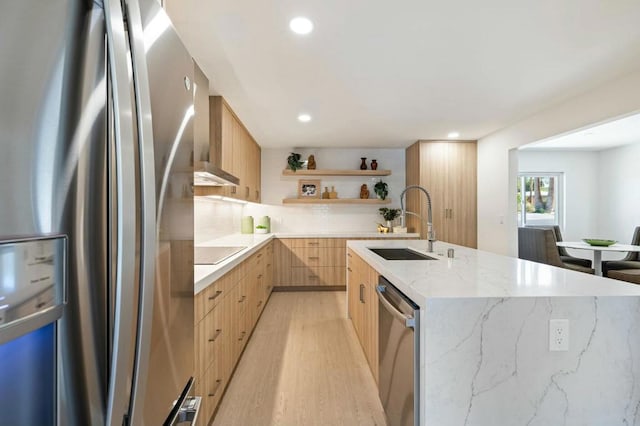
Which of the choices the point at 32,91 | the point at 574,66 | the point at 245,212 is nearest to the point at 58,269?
the point at 32,91

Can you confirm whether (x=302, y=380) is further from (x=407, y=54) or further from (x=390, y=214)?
(x=390, y=214)

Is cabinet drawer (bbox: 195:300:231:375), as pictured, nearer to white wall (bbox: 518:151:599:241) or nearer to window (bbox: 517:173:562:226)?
window (bbox: 517:173:562:226)

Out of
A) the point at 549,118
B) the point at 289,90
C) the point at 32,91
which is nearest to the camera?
the point at 32,91

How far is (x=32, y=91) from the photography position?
38cm

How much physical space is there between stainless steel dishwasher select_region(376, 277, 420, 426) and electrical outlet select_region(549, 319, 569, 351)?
0.46 metres

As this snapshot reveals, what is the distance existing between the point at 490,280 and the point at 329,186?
424cm

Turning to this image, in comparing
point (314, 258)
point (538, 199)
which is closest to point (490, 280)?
point (314, 258)

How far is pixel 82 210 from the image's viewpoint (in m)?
0.45

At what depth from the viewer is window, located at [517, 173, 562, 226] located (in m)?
6.28

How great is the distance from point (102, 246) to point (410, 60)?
257 cm

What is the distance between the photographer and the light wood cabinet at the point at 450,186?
16.3ft

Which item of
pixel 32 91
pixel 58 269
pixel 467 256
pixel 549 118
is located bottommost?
pixel 467 256

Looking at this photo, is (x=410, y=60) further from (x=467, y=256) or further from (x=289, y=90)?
(x=467, y=256)

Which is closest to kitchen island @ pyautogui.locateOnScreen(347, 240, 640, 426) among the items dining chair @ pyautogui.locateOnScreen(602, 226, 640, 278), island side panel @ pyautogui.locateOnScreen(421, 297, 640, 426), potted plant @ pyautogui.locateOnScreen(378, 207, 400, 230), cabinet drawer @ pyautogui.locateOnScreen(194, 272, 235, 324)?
island side panel @ pyautogui.locateOnScreen(421, 297, 640, 426)
